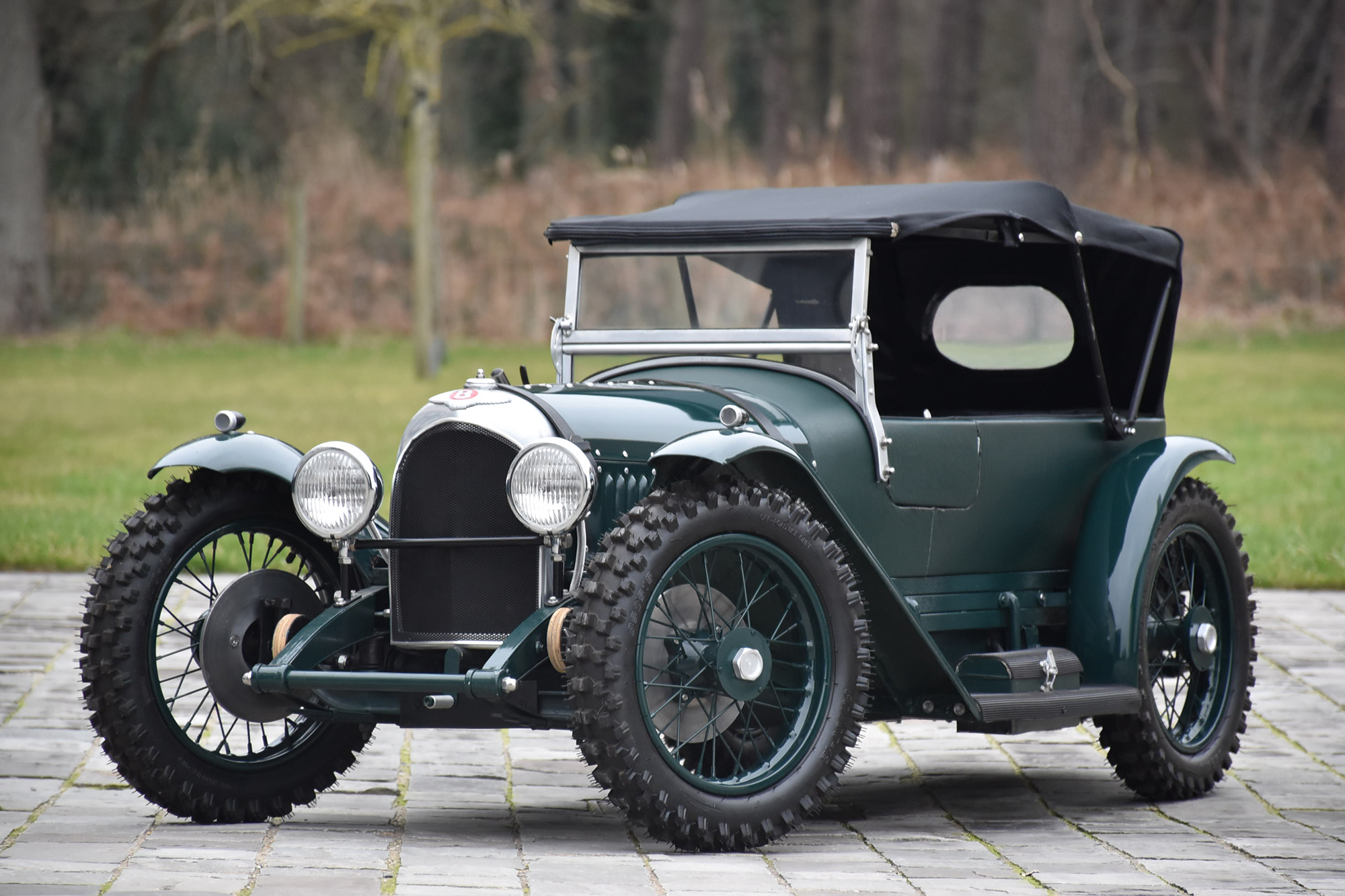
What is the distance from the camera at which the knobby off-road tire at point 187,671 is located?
4848 millimetres

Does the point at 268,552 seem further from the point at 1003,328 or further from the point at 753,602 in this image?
the point at 1003,328

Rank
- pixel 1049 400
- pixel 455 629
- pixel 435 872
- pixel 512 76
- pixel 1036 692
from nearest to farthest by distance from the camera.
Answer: pixel 435 872 < pixel 455 629 < pixel 1036 692 < pixel 1049 400 < pixel 512 76

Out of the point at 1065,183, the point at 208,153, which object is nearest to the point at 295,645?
the point at 1065,183

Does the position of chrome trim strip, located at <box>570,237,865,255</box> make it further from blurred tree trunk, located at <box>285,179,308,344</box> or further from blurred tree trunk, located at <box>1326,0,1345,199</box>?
blurred tree trunk, located at <box>1326,0,1345,199</box>

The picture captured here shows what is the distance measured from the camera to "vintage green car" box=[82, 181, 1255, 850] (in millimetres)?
4582

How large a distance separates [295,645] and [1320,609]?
6084 millimetres

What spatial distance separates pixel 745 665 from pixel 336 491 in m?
1.14

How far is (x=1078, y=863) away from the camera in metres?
4.59

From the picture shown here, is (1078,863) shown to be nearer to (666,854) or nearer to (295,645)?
(666,854)

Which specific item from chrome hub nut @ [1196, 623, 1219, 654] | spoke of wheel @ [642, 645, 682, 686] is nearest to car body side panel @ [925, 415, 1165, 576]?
chrome hub nut @ [1196, 623, 1219, 654]

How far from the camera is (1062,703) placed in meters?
5.22

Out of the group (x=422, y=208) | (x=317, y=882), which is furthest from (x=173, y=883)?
(x=422, y=208)

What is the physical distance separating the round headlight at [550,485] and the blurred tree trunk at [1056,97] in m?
19.0

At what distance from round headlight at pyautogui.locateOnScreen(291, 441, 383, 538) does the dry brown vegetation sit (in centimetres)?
1779
